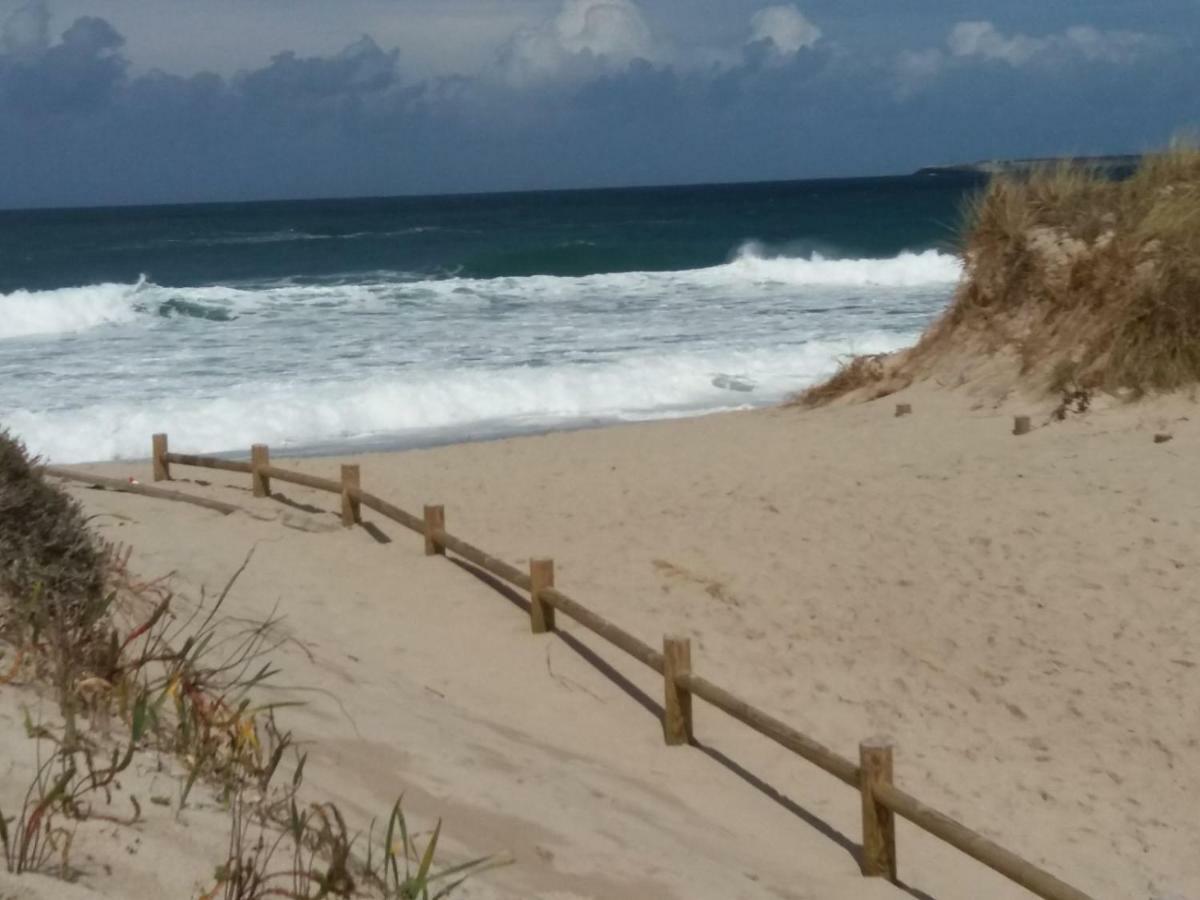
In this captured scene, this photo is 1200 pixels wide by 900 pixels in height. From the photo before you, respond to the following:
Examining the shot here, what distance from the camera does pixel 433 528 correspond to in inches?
367

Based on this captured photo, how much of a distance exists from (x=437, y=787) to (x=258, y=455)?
22.4 feet

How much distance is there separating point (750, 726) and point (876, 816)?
35.8 inches

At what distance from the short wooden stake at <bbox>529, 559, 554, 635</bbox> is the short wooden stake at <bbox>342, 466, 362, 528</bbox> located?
2620 millimetres

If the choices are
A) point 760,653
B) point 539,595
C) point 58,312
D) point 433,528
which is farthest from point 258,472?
point 58,312

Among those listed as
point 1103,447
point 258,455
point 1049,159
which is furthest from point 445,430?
point 1103,447

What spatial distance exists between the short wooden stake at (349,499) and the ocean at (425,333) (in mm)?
5953

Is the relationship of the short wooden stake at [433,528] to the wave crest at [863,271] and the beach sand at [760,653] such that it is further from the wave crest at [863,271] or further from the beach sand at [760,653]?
the wave crest at [863,271]

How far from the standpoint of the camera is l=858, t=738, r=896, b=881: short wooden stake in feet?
17.3

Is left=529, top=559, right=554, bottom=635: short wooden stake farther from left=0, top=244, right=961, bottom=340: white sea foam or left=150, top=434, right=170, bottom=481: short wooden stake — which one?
left=0, top=244, right=961, bottom=340: white sea foam

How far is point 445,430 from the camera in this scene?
17.5 metres

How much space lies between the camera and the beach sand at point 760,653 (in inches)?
201

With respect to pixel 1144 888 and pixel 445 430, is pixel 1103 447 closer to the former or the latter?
pixel 1144 888

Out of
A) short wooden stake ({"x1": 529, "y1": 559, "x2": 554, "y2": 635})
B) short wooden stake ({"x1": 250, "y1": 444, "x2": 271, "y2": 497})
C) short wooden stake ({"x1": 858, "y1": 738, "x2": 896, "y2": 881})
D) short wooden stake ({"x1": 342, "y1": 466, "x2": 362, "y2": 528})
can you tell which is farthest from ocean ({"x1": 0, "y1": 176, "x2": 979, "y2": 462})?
short wooden stake ({"x1": 858, "y1": 738, "x2": 896, "y2": 881})

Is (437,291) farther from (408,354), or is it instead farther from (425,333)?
(408,354)
